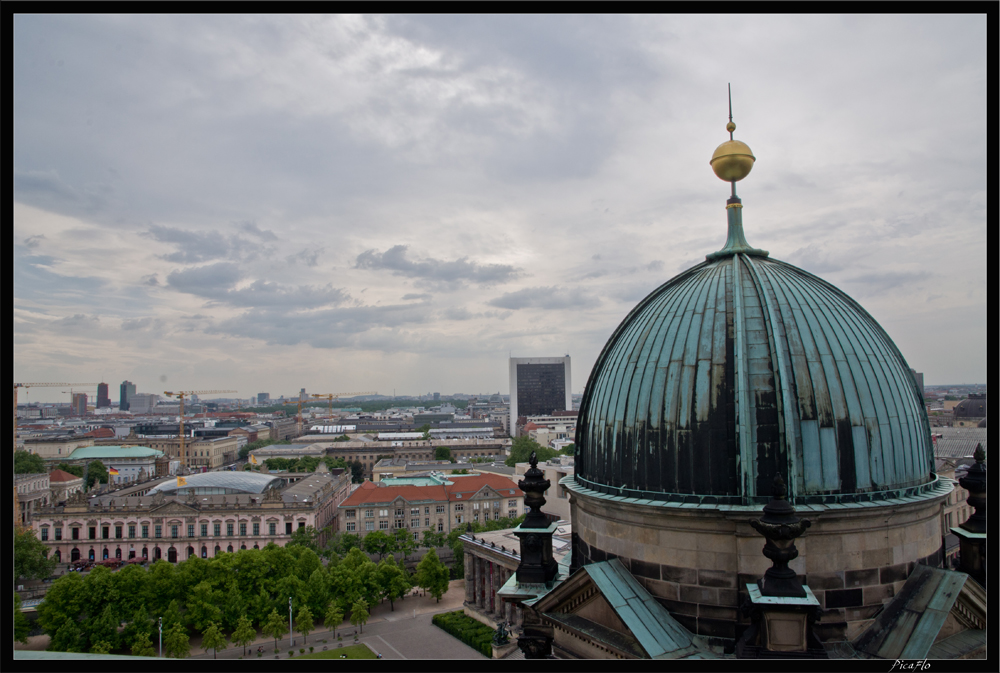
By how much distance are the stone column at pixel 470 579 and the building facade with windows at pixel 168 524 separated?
3002cm

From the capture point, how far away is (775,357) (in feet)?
48.5

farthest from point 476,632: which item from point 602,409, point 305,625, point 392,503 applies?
point 602,409

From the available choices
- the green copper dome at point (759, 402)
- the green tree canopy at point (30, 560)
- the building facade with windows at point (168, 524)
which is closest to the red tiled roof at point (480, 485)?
the building facade with windows at point (168, 524)

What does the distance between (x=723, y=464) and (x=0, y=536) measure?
14.1 m

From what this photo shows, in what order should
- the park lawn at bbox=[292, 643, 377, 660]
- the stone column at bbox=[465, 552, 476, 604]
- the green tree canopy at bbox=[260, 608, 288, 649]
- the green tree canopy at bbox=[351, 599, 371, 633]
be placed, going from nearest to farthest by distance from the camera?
the park lawn at bbox=[292, 643, 377, 660] → the green tree canopy at bbox=[260, 608, 288, 649] → the green tree canopy at bbox=[351, 599, 371, 633] → the stone column at bbox=[465, 552, 476, 604]

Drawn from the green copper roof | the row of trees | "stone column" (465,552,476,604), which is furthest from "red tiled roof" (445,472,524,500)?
the green copper roof

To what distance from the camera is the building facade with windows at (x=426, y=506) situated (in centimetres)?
9031

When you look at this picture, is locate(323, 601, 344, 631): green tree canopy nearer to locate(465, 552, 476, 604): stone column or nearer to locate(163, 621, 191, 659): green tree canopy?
locate(163, 621, 191, 659): green tree canopy

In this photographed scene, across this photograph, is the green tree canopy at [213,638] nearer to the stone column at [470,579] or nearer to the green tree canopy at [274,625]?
the green tree canopy at [274,625]

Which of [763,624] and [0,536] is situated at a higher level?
[0,536]

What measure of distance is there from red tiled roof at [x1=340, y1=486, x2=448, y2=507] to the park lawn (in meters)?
33.5

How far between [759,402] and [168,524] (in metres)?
92.2

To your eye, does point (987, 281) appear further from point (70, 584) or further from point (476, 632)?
point (70, 584)

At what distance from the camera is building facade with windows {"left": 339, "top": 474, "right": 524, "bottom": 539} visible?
9031 centimetres
